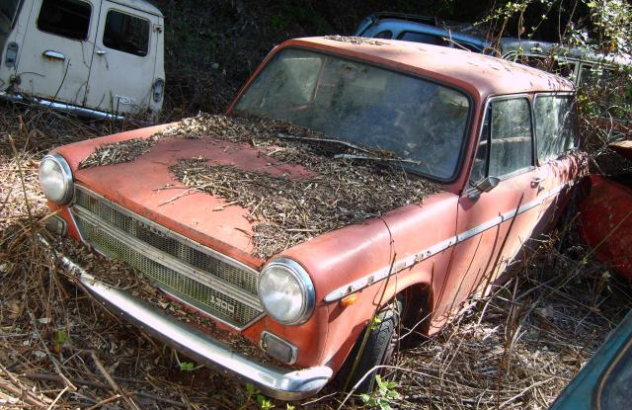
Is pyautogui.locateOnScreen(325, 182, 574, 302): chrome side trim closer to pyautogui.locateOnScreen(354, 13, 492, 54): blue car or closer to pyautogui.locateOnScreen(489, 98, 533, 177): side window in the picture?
pyautogui.locateOnScreen(489, 98, 533, 177): side window

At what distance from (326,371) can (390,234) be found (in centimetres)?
69

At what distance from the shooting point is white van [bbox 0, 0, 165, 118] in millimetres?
5965

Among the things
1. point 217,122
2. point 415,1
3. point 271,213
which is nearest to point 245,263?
point 271,213

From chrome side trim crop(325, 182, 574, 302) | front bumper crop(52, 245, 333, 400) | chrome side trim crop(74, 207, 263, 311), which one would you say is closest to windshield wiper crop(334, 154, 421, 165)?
chrome side trim crop(325, 182, 574, 302)

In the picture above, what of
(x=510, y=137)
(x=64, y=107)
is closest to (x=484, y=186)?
(x=510, y=137)

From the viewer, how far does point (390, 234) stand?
3.00 meters

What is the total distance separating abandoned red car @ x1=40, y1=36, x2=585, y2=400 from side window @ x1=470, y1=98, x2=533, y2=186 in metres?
0.02

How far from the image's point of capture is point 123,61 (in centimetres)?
670

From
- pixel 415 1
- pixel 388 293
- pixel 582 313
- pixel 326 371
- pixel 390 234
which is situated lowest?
pixel 582 313

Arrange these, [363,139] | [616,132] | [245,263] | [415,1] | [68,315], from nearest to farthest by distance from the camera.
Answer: [245,263] → [68,315] → [363,139] → [616,132] → [415,1]

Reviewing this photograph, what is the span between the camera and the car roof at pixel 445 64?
12.5ft

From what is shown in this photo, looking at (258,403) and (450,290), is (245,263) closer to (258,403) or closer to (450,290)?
(258,403)

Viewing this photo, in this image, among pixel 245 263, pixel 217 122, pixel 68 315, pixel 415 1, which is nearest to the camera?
pixel 245 263

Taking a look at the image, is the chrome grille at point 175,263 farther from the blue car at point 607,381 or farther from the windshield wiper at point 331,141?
the blue car at point 607,381
